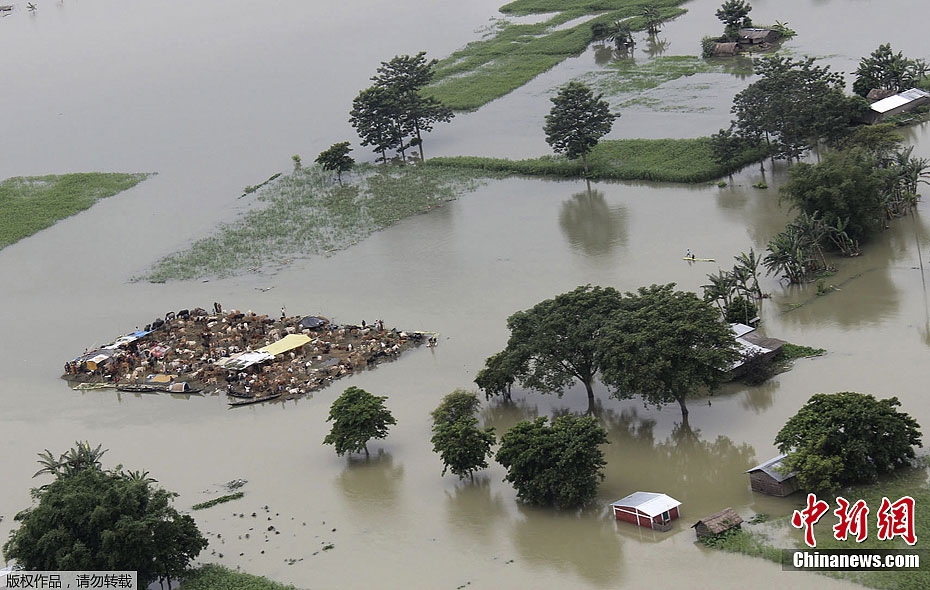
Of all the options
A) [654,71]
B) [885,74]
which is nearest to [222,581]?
[885,74]

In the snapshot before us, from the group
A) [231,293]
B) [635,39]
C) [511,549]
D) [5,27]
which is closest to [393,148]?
[231,293]

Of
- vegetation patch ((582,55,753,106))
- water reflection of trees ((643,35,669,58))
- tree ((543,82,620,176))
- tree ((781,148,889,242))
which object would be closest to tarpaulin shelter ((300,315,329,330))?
tree ((781,148,889,242))

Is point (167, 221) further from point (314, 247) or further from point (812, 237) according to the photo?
point (812, 237)

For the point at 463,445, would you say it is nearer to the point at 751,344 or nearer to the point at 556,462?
the point at 556,462

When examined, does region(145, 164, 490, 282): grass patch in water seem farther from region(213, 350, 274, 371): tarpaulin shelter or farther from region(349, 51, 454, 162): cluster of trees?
region(213, 350, 274, 371): tarpaulin shelter

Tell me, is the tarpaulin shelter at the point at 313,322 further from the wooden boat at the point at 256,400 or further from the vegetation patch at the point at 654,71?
the vegetation patch at the point at 654,71

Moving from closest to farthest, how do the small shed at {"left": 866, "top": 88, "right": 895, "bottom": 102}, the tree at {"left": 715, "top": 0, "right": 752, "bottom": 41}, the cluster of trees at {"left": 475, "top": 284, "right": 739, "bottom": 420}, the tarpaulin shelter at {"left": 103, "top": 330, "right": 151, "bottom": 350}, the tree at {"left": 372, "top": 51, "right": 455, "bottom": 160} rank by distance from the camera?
the cluster of trees at {"left": 475, "top": 284, "right": 739, "bottom": 420} → the tarpaulin shelter at {"left": 103, "top": 330, "right": 151, "bottom": 350} → the small shed at {"left": 866, "top": 88, "right": 895, "bottom": 102} → the tree at {"left": 372, "top": 51, "right": 455, "bottom": 160} → the tree at {"left": 715, "top": 0, "right": 752, "bottom": 41}
